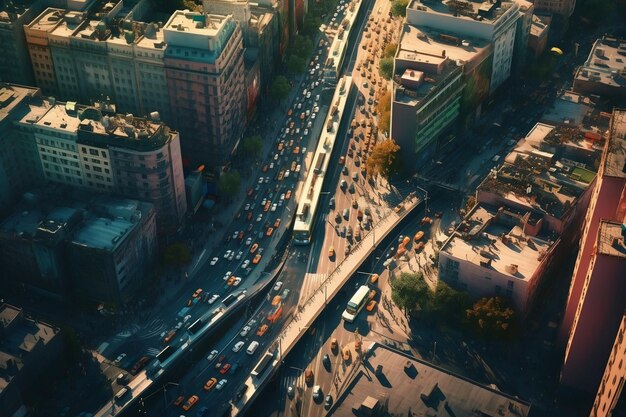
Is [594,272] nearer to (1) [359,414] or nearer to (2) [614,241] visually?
(2) [614,241]

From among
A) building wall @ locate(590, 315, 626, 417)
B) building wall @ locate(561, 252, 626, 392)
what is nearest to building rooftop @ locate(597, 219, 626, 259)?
building wall @ locate(561, 252, 626, 392)

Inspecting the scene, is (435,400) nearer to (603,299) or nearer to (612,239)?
(603,299)

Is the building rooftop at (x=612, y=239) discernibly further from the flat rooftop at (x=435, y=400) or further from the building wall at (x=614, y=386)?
the flat rooftop at (x=435, y=400)

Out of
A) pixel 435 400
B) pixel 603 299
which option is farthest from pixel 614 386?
pixel 435 400

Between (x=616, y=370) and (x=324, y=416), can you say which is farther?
(x=324, y=416)

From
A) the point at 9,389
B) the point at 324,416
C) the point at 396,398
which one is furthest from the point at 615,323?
the point at 9,389

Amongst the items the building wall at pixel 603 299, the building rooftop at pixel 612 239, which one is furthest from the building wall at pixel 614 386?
the building rooftop at pixel 612 239
